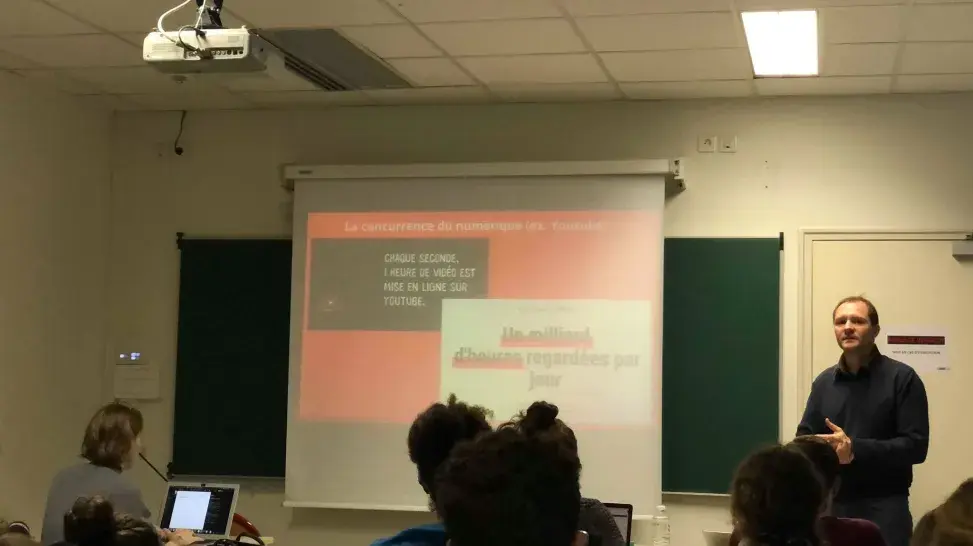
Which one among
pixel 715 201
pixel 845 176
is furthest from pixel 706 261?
pixel 845 176

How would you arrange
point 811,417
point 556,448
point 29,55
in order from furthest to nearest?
point 29,55, point 811,417, point 556,448

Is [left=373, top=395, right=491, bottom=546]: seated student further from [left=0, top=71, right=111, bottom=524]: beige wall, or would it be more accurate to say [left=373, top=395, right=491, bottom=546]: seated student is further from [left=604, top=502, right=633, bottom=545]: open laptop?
[left=0, top=71, right=111, bottom=524]: beige wall

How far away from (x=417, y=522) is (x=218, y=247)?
73.3 inches

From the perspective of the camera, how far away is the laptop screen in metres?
4.61

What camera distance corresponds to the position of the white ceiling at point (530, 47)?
3.90 m

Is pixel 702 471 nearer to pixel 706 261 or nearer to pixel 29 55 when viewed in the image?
pixel 706 261

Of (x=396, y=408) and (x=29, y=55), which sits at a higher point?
(x=29, y=55)

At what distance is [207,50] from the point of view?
3.18 meters

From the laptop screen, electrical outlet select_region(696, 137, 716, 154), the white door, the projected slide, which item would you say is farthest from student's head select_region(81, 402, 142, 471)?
the white door

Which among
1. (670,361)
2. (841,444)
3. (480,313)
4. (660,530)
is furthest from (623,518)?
(480,313)

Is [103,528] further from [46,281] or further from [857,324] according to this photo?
[46,281]

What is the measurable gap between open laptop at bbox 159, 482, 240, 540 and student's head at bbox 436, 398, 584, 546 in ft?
11.1

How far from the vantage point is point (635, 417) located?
5.06m

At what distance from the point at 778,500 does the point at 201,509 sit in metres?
3.16
